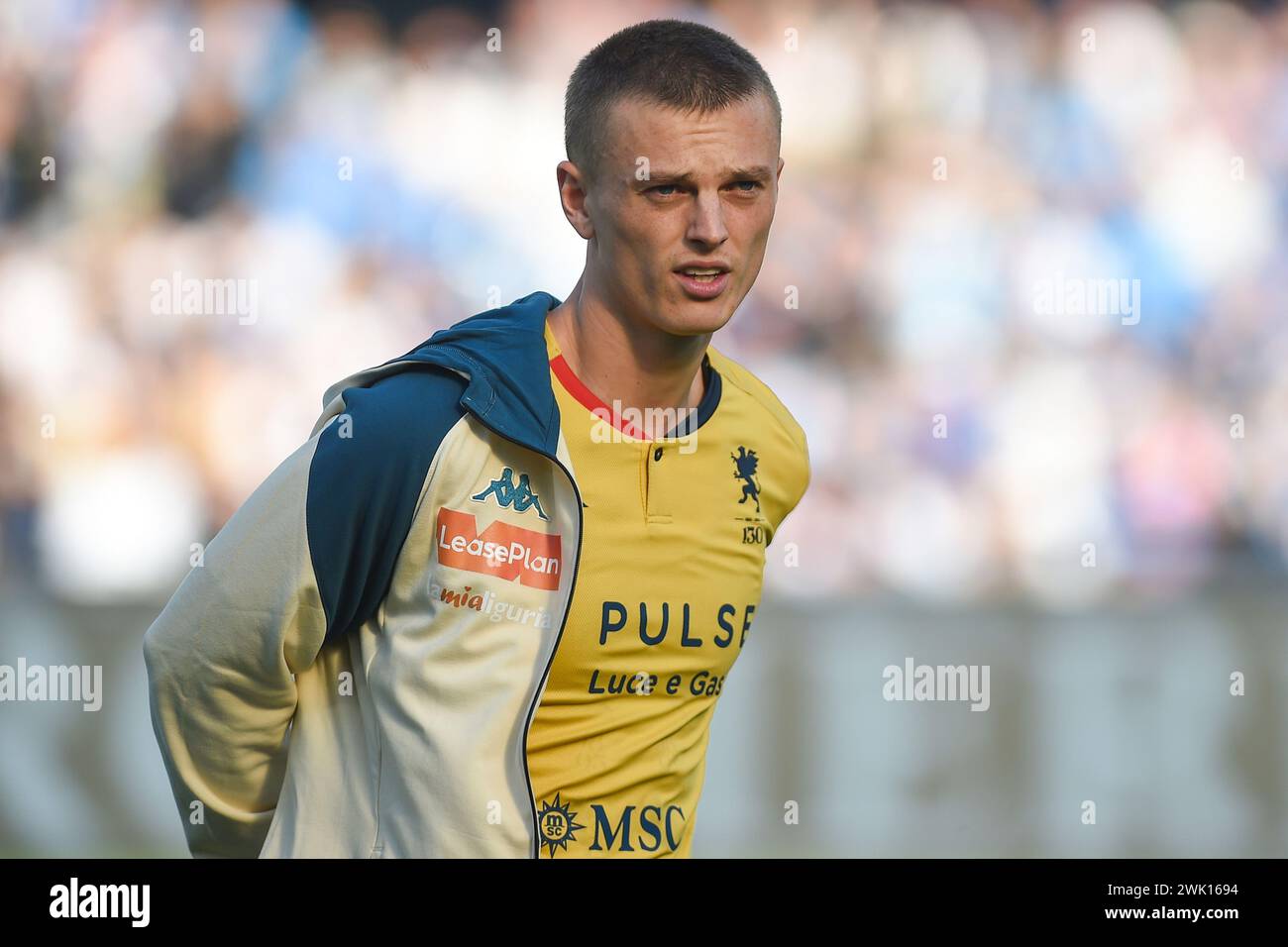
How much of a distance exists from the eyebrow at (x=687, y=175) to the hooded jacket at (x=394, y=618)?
1.11 feet

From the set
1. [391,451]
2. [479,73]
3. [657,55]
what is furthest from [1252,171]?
[391,451]

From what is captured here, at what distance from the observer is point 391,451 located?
2.23 m

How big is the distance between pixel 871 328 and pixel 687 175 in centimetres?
436

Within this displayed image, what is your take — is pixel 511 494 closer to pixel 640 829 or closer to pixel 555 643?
pixel 555 643

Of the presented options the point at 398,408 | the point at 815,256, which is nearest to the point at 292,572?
the point at 398,408

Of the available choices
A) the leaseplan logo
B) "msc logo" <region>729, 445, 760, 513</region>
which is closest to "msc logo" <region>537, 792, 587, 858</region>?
the leaseplan logo

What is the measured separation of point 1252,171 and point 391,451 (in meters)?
5.97

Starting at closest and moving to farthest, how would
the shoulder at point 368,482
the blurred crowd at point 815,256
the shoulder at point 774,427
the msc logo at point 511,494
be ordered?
the shoulder at point 368,482 → the msc logo at point 511,494 → the shoulder at point 774,427 → the blurred crowd at point 815,256

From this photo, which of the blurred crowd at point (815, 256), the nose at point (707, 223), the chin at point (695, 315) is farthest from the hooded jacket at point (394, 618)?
the blurred crowd at point (815, 256)

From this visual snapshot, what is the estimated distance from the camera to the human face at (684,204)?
92.7 inches

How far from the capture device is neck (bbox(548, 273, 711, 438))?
2508 millimetres

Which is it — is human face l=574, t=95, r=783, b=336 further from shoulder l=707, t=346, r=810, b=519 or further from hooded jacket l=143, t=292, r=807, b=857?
shoulder l=707, t=346, r=810, b=519

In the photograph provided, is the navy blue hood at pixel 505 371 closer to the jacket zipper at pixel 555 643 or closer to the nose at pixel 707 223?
the jacket zipper at pixel 555 643

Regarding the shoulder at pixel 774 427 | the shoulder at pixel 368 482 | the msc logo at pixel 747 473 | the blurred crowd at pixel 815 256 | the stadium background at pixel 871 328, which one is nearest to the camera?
the shoulder at pixel 368 482
